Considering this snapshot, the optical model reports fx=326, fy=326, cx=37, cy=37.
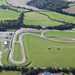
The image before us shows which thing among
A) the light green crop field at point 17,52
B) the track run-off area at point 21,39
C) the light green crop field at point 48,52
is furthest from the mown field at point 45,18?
the light green crop field at point 17,52

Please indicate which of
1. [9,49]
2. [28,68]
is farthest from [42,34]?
[28,68]

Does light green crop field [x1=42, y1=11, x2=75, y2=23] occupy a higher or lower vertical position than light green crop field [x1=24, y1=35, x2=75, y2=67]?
higher

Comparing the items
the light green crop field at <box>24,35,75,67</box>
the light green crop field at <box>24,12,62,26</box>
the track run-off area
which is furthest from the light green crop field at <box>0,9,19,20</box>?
the light green crop field at <box>24,35,75,67</box>

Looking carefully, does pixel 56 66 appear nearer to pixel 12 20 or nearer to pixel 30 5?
pixel 12 20

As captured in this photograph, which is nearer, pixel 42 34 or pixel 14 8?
pixel 42 34

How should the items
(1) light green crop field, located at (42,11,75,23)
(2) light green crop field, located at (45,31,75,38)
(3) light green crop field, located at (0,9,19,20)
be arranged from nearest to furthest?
(2) light green crop field, located at (45,31,75,38)
(3) light green crop field, located at (0,9,19,20)
(1) light green crop field, located at (42,11,75,23)

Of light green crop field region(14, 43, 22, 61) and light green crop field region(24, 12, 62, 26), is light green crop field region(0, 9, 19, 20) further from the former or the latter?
light green crop field region(14, 43, 22, 61)

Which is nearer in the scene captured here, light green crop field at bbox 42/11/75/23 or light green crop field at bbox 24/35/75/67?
light green crop field at bbox 24/35/75/67

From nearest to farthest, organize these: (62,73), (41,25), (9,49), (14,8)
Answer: (62,73), (9,49), (41,25), (14,8)
